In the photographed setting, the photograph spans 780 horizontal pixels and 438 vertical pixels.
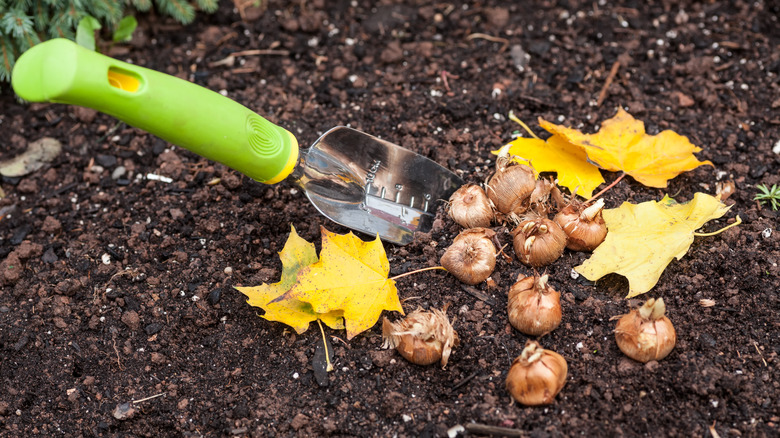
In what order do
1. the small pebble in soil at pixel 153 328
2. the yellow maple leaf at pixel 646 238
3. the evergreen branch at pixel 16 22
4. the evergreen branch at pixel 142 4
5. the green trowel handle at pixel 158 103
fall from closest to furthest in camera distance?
the green trowel handle at pixel 158 103 → the yellow maple leaf at pixel 646 238 → the small pebble in soil at pixel 153 328 → the evergreen branch at pixel 16 22 → the evergreen branch at pixel 142 4

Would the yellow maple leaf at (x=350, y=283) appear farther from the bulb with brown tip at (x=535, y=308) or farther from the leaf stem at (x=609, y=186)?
the leaf stem at (x=609, y=186)

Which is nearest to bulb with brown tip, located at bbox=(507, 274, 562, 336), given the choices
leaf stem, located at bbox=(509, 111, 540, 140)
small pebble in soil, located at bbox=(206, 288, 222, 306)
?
leaf stem, located at bbox=(509, 111, 540, 140)

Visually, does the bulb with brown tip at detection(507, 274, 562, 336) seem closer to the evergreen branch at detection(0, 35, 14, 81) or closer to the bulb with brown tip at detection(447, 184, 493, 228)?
the bulb with brown tip at detection(447, 184, 493, 228)

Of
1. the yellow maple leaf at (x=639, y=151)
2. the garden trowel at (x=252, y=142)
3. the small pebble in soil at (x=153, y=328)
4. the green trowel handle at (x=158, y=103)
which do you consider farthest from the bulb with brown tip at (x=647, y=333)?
the small pebble in soil at (x=153, y=328)

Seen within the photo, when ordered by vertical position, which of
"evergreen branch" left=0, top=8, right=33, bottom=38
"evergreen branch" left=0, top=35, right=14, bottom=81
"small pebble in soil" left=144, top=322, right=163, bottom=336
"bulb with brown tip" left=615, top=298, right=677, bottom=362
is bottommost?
"small pebble in soil" left=144, top=322, right=163, bottom=336

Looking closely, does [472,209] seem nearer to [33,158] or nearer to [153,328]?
[153,328]
